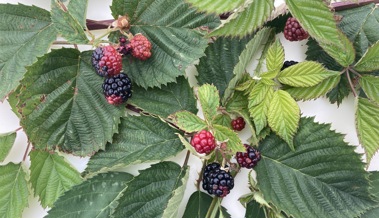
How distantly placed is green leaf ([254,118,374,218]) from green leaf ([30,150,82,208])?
363 millimetres

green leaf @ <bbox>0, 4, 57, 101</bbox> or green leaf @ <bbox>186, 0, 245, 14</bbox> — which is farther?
green leaf @ <bbox>0, 4, 57, 101</bbox>

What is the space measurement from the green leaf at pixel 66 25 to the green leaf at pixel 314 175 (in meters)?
0.39

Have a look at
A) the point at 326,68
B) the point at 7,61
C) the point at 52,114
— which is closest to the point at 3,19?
the point at 7,61

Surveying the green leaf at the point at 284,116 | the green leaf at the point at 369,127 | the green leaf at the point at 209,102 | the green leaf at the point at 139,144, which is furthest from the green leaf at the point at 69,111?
the green leaf at the point at 369,127

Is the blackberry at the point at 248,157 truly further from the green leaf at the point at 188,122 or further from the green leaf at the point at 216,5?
the green leaf at the point at 216,5

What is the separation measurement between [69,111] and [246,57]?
346 mm

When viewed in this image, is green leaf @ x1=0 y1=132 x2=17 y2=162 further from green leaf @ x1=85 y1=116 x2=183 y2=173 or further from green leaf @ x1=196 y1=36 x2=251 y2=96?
green leaf @ x1=196 y1=36 x2=251 y2=96

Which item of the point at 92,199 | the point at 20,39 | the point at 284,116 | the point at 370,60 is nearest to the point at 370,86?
the point at 370,60

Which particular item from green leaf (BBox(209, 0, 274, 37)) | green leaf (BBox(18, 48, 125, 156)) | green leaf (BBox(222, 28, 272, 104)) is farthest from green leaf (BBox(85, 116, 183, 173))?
green leaf (BBox(209, 0, 274, 37))

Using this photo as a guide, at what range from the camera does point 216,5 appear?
855 millimetres

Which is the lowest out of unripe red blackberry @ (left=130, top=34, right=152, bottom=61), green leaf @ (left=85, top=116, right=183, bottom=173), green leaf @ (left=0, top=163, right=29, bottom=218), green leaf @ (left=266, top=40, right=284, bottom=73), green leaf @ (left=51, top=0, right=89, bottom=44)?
green leaf @ (left=0, top=163, right=29, bottom=218)

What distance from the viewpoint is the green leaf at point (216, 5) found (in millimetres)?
848

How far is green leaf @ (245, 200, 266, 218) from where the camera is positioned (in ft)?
3.15

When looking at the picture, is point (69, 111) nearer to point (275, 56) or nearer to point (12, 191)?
point (12, 191)
